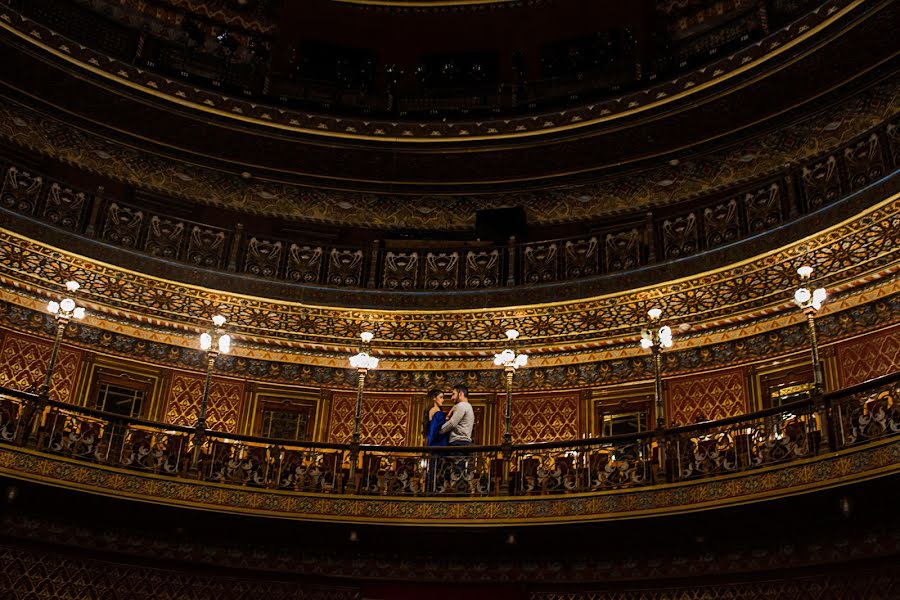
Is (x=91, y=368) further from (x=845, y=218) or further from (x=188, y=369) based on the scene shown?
(x=845, y=218)

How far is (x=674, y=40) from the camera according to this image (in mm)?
19312

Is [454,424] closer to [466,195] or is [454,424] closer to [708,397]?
[708,397]

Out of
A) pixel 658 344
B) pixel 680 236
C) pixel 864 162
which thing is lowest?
pixel 658 344

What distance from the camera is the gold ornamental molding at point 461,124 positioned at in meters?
15.3

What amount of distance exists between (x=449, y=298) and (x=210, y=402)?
428 cm

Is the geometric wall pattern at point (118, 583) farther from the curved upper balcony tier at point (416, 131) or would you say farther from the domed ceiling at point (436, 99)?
the curved upper balcony tier at point (416, 131)

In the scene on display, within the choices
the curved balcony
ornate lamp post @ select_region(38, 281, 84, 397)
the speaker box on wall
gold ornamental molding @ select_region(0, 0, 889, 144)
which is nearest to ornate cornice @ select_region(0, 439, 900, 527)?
the curved balcony

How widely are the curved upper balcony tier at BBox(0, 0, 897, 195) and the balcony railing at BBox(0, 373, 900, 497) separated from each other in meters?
5.36

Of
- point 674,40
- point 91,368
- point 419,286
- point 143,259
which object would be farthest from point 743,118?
point 91,368

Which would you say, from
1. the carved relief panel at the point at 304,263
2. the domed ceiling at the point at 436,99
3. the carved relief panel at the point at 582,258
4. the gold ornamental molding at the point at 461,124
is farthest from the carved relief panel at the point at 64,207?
the carved relief panel at the point at 582,258

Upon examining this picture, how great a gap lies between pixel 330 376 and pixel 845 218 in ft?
28.0

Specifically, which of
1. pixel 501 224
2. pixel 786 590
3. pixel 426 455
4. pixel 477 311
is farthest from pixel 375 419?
pixel 786 590

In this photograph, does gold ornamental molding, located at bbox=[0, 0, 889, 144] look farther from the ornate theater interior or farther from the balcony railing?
the balcony railing

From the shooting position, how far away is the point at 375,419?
16.9 meters
